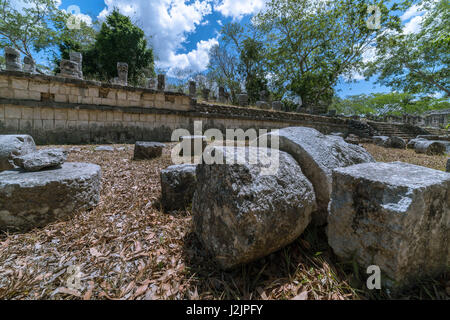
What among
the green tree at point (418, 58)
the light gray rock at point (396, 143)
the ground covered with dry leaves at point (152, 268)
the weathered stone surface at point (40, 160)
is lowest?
the ground covered with dry leaves at point (152, 268)

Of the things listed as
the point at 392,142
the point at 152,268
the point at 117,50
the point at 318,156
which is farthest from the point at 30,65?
the point at 392,142

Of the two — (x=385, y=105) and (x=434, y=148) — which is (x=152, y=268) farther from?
(x=385, y=105)

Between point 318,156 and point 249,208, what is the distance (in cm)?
83

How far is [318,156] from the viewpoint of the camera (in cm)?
153

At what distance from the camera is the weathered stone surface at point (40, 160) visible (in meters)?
2.04

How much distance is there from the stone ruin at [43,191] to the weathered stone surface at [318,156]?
2082 millimetres

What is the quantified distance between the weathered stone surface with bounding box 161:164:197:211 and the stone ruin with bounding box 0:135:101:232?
0.83 metres

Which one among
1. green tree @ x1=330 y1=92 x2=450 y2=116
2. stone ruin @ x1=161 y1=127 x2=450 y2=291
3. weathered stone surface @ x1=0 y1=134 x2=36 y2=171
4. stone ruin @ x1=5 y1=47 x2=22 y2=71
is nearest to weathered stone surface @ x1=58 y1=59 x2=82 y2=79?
stone ruin @ x1=5 y1=47 x2=22 y2=71

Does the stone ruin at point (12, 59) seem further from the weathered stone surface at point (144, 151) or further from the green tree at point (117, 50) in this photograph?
the green tree at point (117, 50)

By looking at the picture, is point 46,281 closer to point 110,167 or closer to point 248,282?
point 248,282

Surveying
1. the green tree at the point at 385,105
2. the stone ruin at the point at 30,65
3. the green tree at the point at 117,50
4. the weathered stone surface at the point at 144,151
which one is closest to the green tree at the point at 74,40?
the green tree at the point at 117,50

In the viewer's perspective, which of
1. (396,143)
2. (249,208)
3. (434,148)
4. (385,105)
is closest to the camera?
(249,208)

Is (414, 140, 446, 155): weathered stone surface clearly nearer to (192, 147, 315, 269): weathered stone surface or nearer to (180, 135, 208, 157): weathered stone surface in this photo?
(180, 135, 208, 157): weathered stone surface
